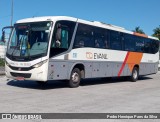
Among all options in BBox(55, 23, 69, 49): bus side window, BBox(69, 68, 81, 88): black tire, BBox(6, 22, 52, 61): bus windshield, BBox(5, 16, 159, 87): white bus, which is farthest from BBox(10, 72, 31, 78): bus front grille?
BBox(69, 68, 81, 88): black tire

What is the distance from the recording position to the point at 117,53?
19250 millimetres

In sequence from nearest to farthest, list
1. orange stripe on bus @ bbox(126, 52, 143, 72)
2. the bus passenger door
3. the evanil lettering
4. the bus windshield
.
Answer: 1. the bus windshield
2. the bus passenger door
3. the evanil lettering
4. orange stripe on bus @ bbox(126, 52, 143, 72)

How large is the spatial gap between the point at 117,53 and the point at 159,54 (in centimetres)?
896

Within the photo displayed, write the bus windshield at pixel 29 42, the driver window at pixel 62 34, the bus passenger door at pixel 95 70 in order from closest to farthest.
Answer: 1. the bus windshield at pixel 29 42
2. the driver window at pixel 62 34
3. the bus passenger door at pixel 95 70

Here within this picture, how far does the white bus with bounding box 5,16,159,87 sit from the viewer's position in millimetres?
13648

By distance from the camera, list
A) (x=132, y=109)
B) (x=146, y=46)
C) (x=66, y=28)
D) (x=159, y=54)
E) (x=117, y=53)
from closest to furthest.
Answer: (x=132, y=109)
(x=66, y=28)
(x=117, y=53)
(x=146, y=46)
(x=159, y=54)

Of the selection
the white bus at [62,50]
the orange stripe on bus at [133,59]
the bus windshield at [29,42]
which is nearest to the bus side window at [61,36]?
the white bus at [62,50]

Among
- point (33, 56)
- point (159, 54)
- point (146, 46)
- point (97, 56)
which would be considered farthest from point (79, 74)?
point (159, 54)

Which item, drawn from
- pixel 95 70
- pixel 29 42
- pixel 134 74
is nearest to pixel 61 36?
pixel 29 42

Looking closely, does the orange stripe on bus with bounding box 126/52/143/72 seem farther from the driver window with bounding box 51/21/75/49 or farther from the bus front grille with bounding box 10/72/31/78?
the bus front grille with bounding box 10/72/31/78

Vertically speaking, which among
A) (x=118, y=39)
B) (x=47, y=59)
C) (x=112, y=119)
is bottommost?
(x=112, y=119)

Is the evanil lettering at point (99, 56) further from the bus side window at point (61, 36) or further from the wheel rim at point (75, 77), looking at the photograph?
the bus side window at point (61, 36)

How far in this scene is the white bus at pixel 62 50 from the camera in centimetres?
1365

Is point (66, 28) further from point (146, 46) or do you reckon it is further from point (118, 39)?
point (146, 46)
